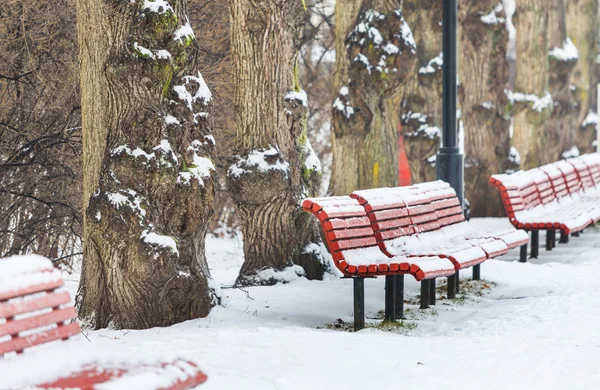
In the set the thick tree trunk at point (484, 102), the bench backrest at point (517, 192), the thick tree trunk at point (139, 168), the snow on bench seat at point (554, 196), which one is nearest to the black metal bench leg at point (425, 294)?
the thick tree trunk at point (139, 168)

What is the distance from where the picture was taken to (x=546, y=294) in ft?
28.1

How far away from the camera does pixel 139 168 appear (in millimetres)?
6801

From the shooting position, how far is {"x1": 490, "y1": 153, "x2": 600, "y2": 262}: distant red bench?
37.1 feet

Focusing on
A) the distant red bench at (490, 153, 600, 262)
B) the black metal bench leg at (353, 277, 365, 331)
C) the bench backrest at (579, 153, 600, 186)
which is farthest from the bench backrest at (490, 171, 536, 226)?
the black metal bench leg at (353, 277, 365, 331)

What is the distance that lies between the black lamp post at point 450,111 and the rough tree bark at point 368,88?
167 cm

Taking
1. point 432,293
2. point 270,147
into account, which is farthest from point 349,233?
point 270,147

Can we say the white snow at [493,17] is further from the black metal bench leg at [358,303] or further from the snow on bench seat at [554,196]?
the black metal bench leg at [358,303]

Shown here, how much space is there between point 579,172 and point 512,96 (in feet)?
13.1

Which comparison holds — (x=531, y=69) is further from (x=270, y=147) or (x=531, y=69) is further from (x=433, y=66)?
(x=270, y=147)

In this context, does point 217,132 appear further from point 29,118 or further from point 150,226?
point 150,226

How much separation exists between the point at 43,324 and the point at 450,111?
6.69 m

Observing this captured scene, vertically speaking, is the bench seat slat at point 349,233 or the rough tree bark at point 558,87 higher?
the rough tree bark at point 558,87

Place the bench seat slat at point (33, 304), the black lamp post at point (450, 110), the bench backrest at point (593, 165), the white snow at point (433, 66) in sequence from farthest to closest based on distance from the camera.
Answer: the bench backrest at point (593, 165), the white snow at point (433, 66), the black lamp post at point (450, 110), the bench seat slat at point (33, 304)

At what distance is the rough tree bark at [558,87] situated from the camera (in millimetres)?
19656
